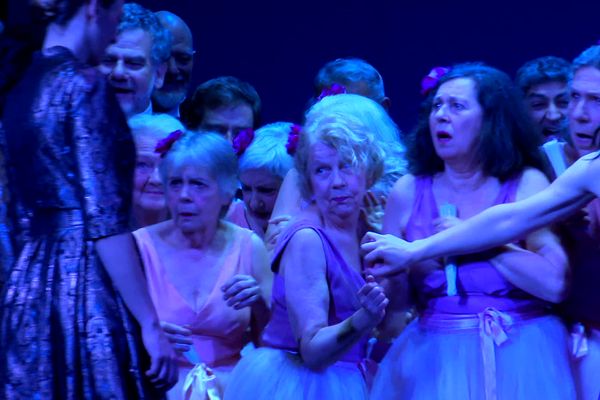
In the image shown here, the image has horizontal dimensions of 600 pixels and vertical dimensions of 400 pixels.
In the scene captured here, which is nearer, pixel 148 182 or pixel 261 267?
pixel 261 267

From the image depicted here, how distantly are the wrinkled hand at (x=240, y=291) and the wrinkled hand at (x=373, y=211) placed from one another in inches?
15.7

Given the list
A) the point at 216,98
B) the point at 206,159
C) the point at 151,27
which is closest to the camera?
the point at 206,159

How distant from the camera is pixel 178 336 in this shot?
3.05 meters

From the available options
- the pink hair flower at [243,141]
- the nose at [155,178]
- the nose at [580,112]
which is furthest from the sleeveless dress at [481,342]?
the pink hair flower at [243,141]

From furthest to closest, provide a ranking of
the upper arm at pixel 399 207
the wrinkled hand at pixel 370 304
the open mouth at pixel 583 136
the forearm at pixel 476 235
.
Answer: the open mouth at pixel 583 136
the upper arm at pixel 399 207
the forearm at pixel 476 235
the wrinkled hand at pixel 370 304

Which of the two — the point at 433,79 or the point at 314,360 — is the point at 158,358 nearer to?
the point at 314,360

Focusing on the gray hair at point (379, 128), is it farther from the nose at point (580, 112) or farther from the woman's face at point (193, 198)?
the nose at point (580, 112)

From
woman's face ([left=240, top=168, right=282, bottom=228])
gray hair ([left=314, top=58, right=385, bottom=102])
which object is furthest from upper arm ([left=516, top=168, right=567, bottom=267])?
gray hair ([left=314, top=58, right=385, bottom=102])

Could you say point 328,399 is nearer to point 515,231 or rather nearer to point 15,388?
point 515,231

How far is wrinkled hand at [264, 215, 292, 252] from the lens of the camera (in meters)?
3.44

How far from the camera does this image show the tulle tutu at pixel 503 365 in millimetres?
2920

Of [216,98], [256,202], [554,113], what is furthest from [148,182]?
[554,113]

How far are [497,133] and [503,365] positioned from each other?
586 millimetres

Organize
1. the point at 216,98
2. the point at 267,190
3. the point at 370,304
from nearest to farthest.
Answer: the point at 370,304 < the point at 267,190 < the point at 216,98
